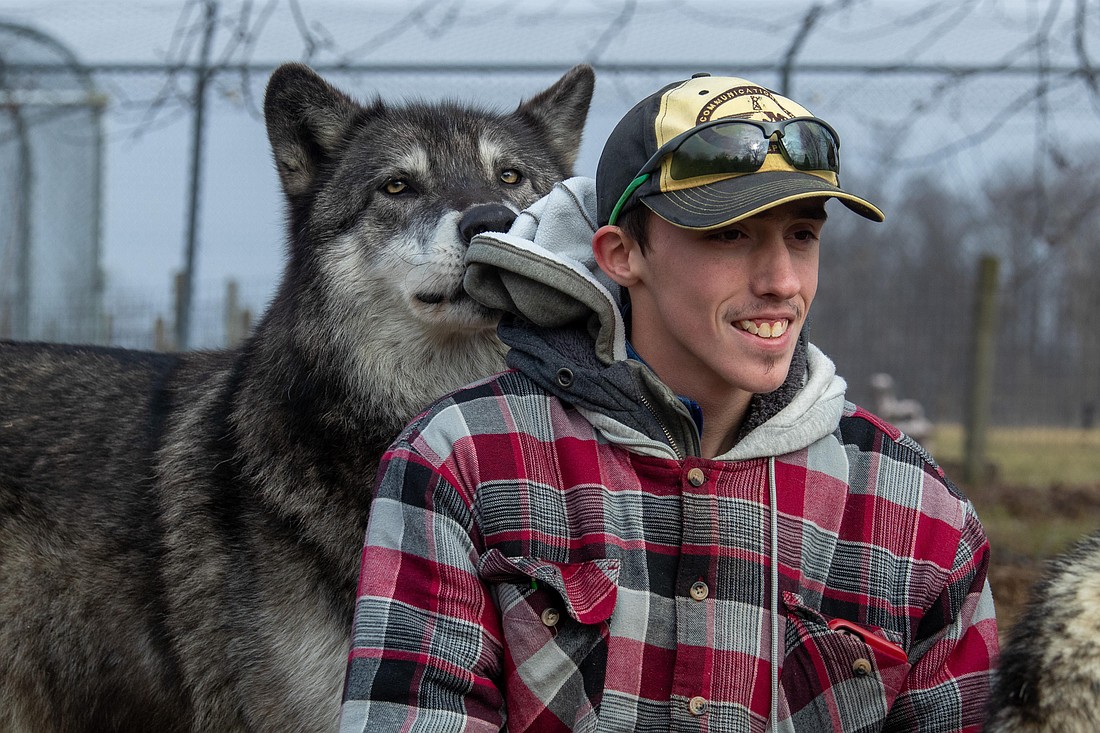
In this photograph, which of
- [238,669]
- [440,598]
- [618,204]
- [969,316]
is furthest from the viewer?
[969,316]

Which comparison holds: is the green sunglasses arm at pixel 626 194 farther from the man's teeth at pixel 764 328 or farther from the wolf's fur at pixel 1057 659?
the wolf's fur at pixel 1057 659

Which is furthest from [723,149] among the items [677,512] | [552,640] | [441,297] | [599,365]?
Answer: [441,297]

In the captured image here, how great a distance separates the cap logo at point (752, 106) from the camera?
6.88ft

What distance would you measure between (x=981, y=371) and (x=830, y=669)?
7.36 metres

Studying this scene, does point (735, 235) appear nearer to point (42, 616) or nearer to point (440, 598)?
point (440, 598)

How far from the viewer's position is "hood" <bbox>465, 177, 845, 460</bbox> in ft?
7.07

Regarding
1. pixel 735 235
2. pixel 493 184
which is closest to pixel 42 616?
pixel 493 184

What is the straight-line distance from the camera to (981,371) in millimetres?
8898

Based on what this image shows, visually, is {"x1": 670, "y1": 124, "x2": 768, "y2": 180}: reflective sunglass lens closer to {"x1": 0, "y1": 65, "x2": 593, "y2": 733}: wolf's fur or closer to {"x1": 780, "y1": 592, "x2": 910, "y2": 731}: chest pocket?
{"x1": 780, "y1": 592, "x2": 910, "y2": 731}: chest pocket

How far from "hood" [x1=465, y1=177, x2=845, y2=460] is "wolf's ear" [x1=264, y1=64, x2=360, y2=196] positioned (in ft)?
5.30

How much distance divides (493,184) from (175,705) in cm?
187

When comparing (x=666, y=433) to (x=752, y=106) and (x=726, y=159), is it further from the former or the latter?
(x=752, y=106)

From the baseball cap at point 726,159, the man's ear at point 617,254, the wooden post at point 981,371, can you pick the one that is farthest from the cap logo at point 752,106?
the wooden post at point 981,371

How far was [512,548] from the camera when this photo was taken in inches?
81.8
